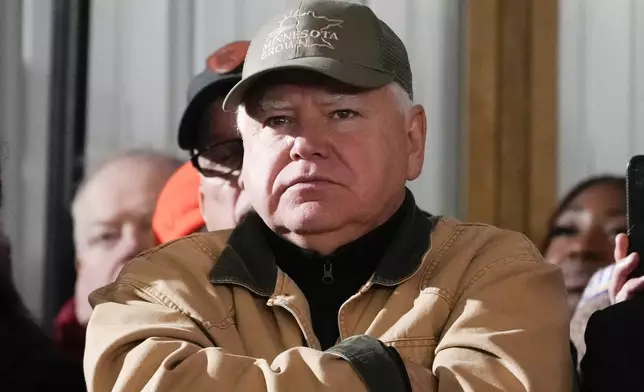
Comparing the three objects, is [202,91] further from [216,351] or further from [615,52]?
[615,52]

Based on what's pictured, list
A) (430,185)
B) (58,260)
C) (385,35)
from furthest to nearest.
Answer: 1. (430,185)
2. (58,260)
3. (385,35)

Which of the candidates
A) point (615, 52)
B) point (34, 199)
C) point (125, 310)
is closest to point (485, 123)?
point (615, 52)

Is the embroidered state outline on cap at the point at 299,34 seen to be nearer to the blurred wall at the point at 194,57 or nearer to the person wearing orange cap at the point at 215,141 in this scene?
the person wearing orange cap at the point at 215,141

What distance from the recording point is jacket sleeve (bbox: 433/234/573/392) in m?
0.85

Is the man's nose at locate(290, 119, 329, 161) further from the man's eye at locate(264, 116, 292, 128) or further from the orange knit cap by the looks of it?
the orange knit cap

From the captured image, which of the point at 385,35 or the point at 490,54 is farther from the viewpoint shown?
the point at 490,54

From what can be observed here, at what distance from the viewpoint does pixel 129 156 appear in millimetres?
1890

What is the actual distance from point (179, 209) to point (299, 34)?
2.19 ft

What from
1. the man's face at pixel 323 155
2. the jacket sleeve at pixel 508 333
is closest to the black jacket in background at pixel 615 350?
the jacket sleeve at pixel 508 333

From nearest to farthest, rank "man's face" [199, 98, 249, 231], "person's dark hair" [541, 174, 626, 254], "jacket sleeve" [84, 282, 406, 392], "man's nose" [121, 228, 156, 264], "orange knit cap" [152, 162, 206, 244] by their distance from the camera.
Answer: "jacket sleeve" [84, 282, 406, 392]
"man's face" [199, 98, 249, 231]
"orange knit cap" [152, 162, 206, 244]
"man's nose" [121, 228, 156, 264]
"person's dark hair" [541, 174, 626, 254]

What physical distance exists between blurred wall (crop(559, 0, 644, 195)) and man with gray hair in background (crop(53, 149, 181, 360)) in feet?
2.88

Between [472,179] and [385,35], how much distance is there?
933 millimetres

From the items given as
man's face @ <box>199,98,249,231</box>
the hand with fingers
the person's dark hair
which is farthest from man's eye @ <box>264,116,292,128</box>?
the person's dark hair

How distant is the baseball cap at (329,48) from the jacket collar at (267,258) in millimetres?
168
